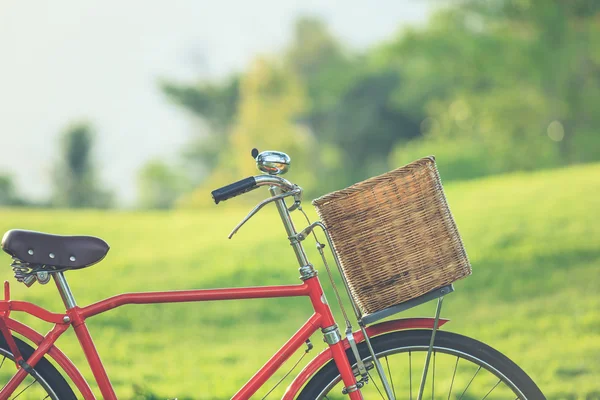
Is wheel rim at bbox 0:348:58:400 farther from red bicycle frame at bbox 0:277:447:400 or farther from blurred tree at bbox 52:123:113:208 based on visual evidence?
blurred tree at bbox 52:123:113:208

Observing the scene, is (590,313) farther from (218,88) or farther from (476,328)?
(218,88)

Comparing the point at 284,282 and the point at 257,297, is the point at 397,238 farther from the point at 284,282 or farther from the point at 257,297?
the point at 284,282

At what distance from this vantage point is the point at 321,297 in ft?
8.40

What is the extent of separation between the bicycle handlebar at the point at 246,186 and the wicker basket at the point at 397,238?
0.15m

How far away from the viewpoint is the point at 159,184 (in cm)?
3784

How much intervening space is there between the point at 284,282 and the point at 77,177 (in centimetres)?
1918

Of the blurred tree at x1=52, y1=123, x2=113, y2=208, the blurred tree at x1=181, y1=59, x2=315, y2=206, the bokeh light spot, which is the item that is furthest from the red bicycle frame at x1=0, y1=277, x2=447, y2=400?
the blurred tree at x1=52, y1=123, x2=113, y2=208

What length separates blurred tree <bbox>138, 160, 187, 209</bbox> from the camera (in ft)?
123

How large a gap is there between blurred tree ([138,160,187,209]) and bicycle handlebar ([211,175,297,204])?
35.3 m

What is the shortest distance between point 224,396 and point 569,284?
14.1 ft

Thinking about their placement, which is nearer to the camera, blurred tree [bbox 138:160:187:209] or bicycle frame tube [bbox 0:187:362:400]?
bicycle frame tube [bbox 0:187:362:400]

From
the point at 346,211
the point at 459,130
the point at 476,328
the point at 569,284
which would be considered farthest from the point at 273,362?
the point at 459,130

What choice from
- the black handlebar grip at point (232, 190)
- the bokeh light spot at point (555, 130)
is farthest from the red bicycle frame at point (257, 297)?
the bokeh light spot at point (555, 130)

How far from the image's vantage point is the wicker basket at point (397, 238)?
7.93 feet
